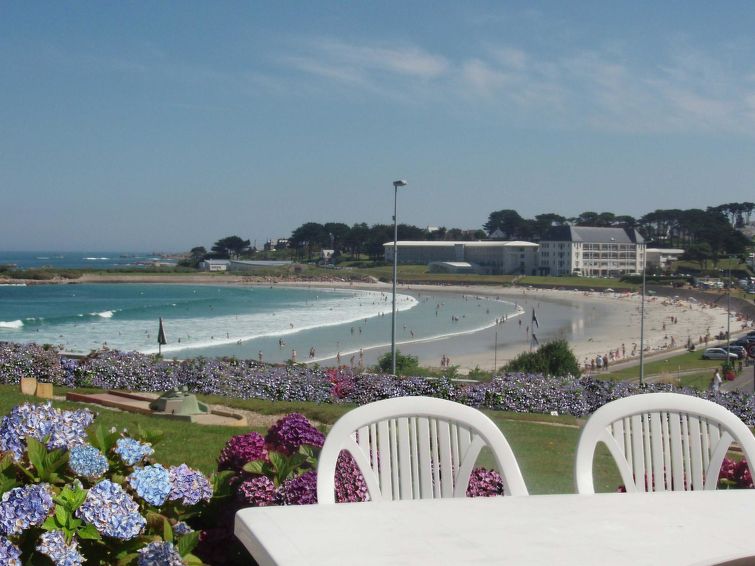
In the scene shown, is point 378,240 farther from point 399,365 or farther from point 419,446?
point 419,446

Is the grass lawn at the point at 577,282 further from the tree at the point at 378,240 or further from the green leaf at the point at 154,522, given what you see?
the green leaf at the point at 154,522

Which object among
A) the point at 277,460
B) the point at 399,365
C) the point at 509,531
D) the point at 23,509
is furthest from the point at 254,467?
the point at 399,365

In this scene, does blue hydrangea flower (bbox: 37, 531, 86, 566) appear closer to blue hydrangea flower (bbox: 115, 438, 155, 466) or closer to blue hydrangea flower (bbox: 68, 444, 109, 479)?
blue hydrangea flower (bbox: 68, 444, 109, 479)

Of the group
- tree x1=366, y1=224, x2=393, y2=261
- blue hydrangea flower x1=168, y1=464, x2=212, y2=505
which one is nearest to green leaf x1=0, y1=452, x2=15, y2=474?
blue hydrangea flower x1=168, y1=464, x2=212, y2=505

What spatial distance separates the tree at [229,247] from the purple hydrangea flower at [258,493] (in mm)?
164932

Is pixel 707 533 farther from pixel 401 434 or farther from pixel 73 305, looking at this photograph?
pixel 73 305

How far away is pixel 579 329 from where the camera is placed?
5116 centimetres

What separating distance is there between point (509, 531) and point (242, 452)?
4.52 ft

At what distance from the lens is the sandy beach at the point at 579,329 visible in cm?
3684

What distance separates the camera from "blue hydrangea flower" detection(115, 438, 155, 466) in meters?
2.72

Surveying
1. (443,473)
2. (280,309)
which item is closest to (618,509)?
(443,473)

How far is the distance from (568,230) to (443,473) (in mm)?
112651

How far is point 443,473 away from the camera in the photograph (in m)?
3.06

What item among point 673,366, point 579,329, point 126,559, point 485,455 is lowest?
point 579,329
